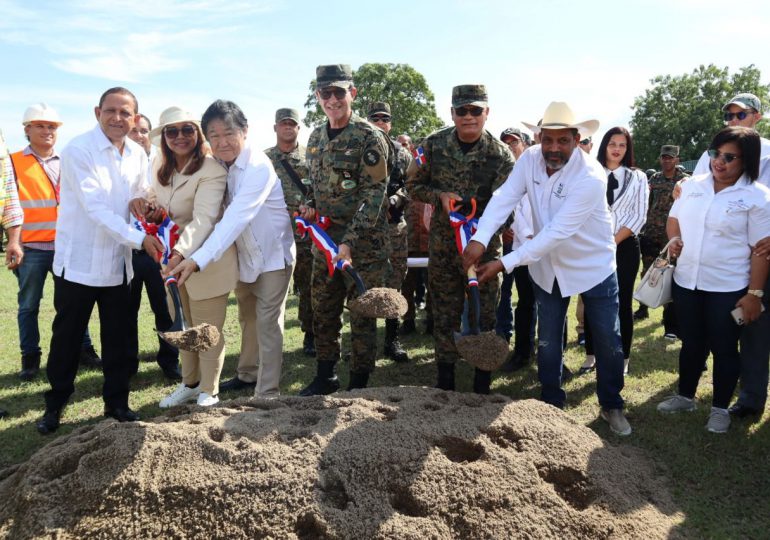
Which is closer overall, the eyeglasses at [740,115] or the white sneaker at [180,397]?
the white sneaker at [180,397]

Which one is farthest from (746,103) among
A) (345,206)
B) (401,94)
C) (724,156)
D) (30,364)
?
(401,94)

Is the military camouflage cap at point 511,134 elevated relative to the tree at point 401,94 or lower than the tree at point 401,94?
lower

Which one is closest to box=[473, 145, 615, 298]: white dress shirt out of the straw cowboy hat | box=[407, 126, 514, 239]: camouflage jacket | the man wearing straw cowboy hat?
the man wearing straw cowboy hat

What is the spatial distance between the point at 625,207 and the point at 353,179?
240cm

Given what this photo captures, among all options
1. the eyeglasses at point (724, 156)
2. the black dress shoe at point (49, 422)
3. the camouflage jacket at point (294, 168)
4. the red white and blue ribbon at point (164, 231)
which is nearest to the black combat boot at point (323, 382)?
the red white and blue ribbon at point (164, 231)

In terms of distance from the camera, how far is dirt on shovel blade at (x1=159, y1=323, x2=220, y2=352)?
10.8 feet

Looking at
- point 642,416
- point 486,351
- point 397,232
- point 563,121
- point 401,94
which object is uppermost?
point 401,94

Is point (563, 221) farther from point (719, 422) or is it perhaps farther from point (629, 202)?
point (719, 422)

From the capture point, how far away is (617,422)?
3971 mm

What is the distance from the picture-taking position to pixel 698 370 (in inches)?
167

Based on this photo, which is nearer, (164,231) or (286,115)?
(164,231)

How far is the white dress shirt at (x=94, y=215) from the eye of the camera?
3754 mm

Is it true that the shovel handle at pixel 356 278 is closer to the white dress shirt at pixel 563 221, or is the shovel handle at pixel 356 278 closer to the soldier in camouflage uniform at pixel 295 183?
the white dress shirt at pixel 563 221

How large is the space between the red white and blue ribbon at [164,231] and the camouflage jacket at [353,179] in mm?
1106
